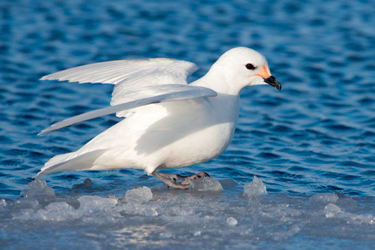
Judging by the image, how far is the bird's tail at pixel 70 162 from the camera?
20.2 ft

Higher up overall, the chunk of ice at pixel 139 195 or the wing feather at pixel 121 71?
the wing feather at pixel 121 71

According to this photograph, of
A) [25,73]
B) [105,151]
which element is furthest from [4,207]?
[25,73]

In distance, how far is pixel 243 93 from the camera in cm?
1034

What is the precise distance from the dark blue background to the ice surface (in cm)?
51

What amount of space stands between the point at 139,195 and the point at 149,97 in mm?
1187

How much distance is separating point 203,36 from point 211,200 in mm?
6876

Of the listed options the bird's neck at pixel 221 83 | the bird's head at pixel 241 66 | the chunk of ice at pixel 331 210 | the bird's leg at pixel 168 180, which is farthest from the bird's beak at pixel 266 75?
the chunk of ice at pixel 331 210

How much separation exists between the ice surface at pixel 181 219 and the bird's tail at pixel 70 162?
0.80ft

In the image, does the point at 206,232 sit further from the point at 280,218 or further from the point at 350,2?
the point at 350,2

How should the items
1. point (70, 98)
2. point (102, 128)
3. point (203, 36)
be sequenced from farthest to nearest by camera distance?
point (203, 36) → point (70, 98) → point (102, 128)

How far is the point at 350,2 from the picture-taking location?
14.4 meters

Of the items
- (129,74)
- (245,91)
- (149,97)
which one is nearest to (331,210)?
(149,97)

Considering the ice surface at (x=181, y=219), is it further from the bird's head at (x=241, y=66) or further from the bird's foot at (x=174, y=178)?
the bird's head at (x=241, y=66)

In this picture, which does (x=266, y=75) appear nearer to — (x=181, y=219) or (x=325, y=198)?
(x=325, y=198)
